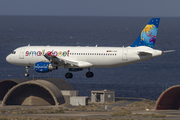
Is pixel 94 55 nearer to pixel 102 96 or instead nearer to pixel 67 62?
pixel 67 62

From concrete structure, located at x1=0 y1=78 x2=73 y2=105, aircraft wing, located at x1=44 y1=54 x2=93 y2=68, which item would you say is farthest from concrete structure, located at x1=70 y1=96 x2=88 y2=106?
aircraft wing, located at x1=44 y1=54 x2=93 y2=68

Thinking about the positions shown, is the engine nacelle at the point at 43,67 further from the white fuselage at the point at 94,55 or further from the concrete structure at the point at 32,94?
the concrete structure at the point at 32,94

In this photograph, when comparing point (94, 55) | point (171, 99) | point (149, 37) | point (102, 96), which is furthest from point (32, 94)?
point (149, 37)

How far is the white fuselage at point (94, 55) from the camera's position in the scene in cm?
8700

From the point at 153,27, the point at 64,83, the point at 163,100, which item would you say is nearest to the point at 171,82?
the point at 64,83

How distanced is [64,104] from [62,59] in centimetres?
4527

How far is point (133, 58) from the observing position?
285 ft

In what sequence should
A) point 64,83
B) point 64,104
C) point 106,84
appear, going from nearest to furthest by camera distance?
1. point 64,104
2. point 64,83
3. point 106,84

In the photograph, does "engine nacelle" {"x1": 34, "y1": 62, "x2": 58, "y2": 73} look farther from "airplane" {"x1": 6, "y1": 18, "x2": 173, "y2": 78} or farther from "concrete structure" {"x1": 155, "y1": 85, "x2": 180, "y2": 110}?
"concrete structure" {"x1": 155, "y1": 85, "x2": 180, "y2": 110}

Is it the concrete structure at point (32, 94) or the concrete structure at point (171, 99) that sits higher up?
the concrete structure at point (32, 94)

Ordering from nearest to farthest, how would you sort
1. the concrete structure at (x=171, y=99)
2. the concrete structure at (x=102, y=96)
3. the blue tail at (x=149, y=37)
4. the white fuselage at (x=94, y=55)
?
the white fuselage at (x=94, y=55) → the blue tail at (x=149, y=37) → the concrete structure at (x=171, y=99) → the concrete structure at (x=102, y=96)

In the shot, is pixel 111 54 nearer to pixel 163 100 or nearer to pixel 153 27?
pixel 153 27

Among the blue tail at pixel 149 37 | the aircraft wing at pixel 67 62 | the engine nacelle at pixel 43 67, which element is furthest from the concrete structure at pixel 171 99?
the engine nacelle at pixel 43 67

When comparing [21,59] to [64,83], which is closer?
[21,59]
